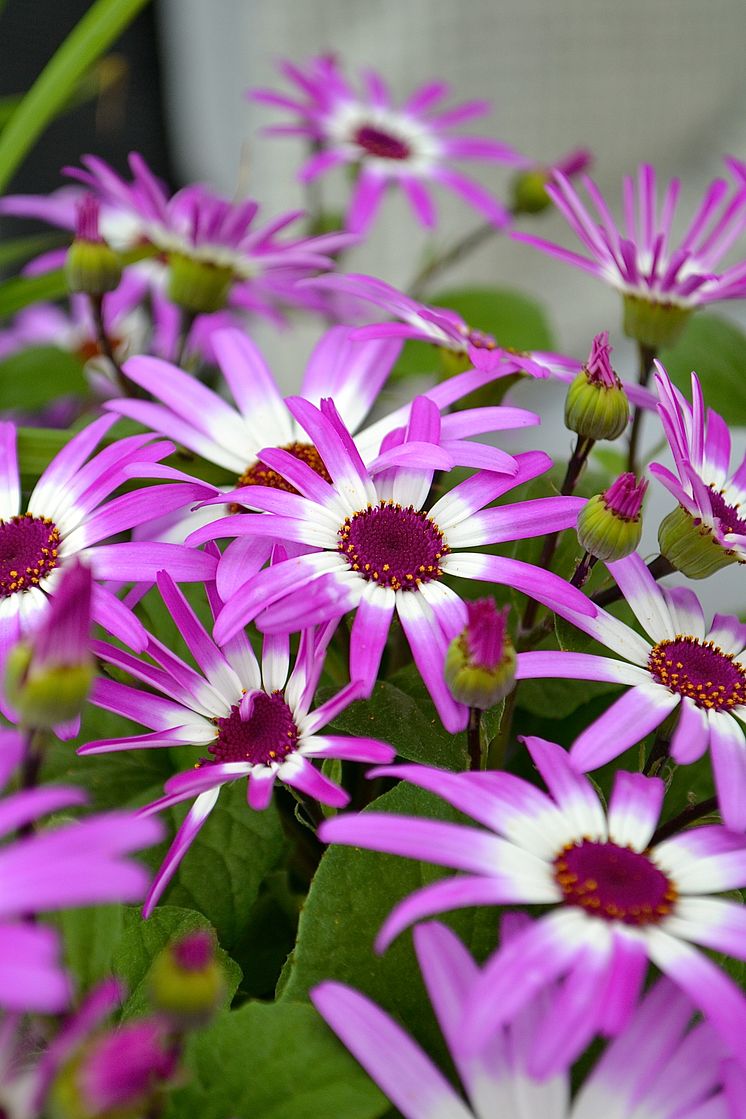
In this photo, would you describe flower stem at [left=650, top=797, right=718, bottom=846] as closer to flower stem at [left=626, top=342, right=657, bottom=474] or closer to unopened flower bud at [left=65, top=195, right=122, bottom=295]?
flower stem at [left=626, top=342, right=657, bottom=474]

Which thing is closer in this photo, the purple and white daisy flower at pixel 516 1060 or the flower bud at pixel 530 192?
the purple and white daisy flower at pixel 516 1060

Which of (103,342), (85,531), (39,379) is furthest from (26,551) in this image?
(39,379)

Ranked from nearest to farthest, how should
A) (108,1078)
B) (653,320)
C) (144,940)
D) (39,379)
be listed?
(108,1078), (144,940), (653,320), (39,379)

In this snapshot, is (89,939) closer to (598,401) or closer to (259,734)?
(259,734)

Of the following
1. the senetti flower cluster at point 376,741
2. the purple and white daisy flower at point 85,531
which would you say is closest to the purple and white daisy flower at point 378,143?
→ the senetti flower cluster at point 376,741

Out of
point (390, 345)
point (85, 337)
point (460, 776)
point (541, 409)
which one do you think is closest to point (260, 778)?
point (460, 776)

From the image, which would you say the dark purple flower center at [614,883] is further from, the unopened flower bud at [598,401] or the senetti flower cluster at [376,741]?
the unopened flower bud at [598,401]
